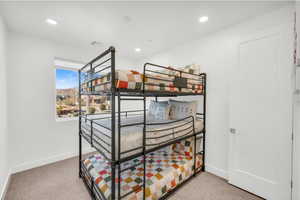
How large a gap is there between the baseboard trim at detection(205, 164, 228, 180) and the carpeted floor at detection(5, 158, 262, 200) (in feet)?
0.25

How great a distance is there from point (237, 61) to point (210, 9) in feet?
2.94

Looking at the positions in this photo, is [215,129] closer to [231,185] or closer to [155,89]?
[231,185]

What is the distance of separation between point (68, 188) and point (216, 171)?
8.03 ft

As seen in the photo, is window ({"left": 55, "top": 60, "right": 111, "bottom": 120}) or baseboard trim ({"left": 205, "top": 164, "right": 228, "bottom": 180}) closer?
baseboard trim ({"left": 205, "top": 164, "right": 228, "bottom": 180})

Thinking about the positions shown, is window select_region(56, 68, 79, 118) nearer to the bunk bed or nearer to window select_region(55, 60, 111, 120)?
window select_region(55, 60, 111, 120)

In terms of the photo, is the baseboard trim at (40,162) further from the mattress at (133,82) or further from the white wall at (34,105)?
the mattress at (133,82)

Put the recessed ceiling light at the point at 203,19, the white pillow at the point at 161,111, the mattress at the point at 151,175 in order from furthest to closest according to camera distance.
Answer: the white pillow at the point at 161,111 < the recessed ceiling light at the point at 203,19 < the mattress at the point at 151,175

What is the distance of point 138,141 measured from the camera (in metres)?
1.37

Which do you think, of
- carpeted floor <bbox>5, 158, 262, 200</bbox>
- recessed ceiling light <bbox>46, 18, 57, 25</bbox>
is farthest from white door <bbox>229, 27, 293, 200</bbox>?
recessed ceiling light <bbox>46, 18, 57, 25</bbox>

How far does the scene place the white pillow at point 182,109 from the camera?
2.21 meters

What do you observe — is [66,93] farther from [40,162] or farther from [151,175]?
[151,175]

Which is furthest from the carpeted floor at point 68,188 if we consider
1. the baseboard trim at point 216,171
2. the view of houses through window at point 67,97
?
the view of houses through window at point 67,97

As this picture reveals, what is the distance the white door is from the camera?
5.25 ft

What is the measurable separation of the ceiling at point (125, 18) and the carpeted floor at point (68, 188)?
99.7 inches
